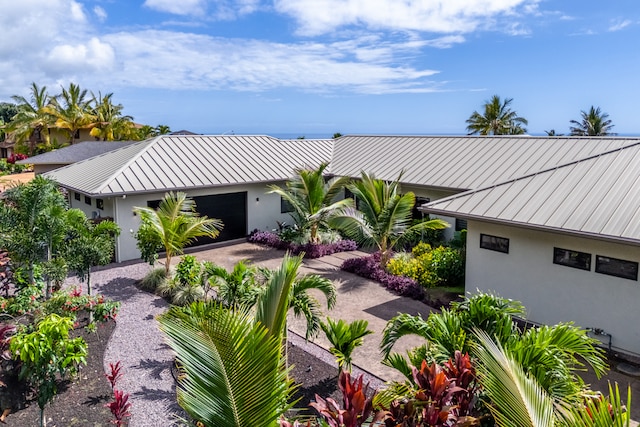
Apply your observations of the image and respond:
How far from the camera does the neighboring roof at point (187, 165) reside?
16.8m

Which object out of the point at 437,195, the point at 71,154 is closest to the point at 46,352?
the point at 437,195

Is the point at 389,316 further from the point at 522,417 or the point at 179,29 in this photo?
the point at 179,29

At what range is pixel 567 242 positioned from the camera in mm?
10422

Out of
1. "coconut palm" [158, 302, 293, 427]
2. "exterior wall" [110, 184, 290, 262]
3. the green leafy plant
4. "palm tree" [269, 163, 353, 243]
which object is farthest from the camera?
"palm tree" [269, 163, 353, 243]

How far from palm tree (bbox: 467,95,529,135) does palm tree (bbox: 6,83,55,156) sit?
42.9 metres

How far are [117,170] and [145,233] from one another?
17.2 ft

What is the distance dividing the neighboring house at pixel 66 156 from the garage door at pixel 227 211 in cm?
1663

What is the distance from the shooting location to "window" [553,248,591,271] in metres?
10.2

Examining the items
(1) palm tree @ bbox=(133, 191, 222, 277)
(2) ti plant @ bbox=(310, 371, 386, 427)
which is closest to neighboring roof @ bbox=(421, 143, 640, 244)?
(1) palm tree @ bbox=(133, 191, 222, 277)

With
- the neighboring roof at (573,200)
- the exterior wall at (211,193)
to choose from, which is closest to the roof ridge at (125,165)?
the exterior wall at (211,193)

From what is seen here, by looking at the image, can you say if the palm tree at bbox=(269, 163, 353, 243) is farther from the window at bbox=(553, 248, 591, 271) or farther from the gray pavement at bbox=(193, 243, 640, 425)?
the window at bbox=(553, 248, 591, 271)

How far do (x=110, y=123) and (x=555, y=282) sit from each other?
148 feet

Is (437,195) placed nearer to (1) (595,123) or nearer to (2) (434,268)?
(2) (434,268)

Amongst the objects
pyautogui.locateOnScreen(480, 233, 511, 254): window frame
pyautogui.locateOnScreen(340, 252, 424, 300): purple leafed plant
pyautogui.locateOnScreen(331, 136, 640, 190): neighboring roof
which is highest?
pyautogui.locateOnScreen(331, 136, 640, 190): neighboring roof
